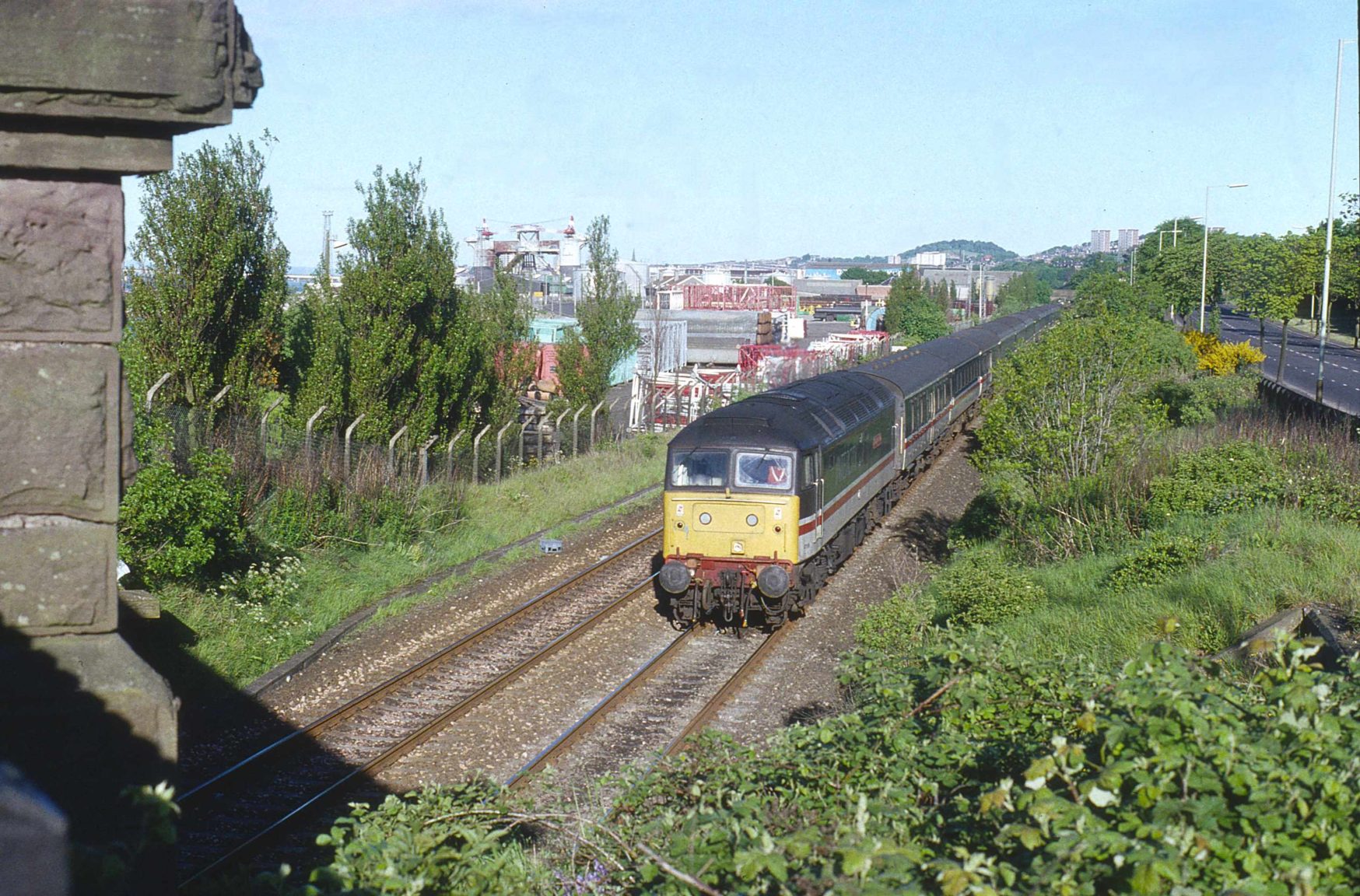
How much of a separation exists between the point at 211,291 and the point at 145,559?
31.2 ft

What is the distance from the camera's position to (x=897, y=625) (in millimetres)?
12391

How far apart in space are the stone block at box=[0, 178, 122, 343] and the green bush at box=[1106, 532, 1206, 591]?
1149 centimetres

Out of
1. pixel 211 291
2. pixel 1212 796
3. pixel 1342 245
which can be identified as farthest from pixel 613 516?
pixel 1342 245

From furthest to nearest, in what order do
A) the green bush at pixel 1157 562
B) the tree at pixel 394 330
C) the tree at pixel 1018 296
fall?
1. the tree at pixel 1018 296
2. the tree at pixel 394 330
3. the green bush at pixel 1157 562

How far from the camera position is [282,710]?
1105cm

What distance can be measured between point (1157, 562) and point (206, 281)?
652 inches

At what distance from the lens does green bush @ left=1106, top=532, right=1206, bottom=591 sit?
12125 millimetres

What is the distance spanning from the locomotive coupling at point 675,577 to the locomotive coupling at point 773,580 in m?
0.91

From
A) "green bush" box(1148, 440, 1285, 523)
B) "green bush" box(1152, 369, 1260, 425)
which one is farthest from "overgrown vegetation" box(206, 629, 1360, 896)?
"green bush" box(1152, 369, 1260, 425)

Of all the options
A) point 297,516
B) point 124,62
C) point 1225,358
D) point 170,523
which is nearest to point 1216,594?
point 124,62

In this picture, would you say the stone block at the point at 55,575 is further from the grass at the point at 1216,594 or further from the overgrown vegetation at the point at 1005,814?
the grass at the point at 1216,594

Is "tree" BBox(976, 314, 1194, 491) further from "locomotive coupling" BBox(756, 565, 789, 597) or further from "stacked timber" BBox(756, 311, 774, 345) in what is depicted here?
"stacked timber" BBox(756, 311, 774, 345)

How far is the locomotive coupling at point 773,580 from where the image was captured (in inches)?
551

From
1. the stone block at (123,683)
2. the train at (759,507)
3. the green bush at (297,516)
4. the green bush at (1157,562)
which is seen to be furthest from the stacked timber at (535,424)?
the stone block at (123,683)
